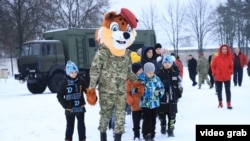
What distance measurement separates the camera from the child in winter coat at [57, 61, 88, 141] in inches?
259

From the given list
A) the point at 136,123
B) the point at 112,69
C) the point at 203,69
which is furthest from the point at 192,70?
the point at 112,69

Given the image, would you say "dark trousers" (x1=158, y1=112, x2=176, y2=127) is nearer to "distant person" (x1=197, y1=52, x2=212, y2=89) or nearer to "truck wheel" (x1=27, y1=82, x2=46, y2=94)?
"distant person" (x1=197, y1=52, x2=212, y2=89)

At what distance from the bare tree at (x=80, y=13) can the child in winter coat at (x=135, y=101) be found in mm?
32238

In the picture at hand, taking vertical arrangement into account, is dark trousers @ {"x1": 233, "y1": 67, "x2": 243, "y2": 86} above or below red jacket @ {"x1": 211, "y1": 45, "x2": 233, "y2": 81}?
below

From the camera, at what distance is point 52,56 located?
18.3 m

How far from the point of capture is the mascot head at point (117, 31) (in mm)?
6395

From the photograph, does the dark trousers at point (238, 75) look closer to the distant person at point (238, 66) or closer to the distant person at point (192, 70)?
the distant person at point (238, 66)

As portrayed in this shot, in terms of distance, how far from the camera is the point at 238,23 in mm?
57094

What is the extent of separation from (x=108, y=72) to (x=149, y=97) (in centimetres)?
99

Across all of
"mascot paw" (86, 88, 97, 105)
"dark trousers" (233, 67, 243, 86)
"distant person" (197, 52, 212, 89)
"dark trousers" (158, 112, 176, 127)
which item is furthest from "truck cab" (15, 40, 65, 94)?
"mascot paw" (86, 88, 97, 105)

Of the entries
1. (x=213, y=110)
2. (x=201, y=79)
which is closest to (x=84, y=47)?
(x=201, y=79)

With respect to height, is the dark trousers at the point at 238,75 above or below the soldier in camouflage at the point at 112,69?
below

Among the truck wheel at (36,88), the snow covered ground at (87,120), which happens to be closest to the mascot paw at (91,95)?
the snow covered ground at (87,120)

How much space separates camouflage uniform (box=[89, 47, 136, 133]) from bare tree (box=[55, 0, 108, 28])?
109 feet
